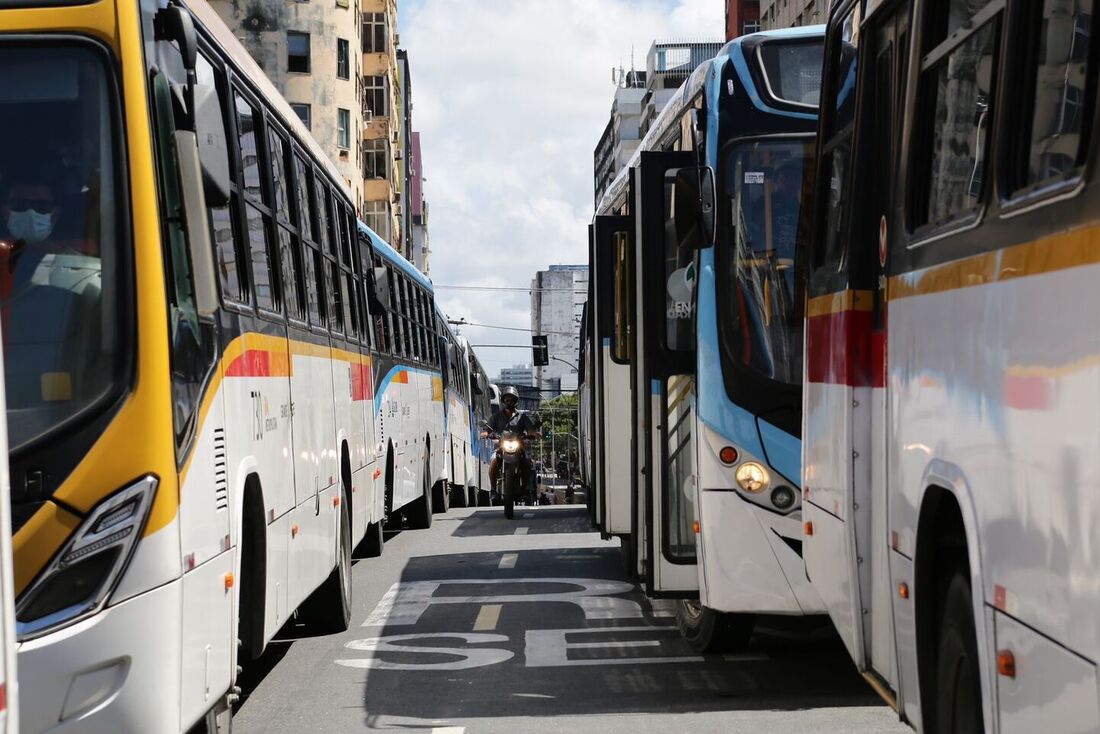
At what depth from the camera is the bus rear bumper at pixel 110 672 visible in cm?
509

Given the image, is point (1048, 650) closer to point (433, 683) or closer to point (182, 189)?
point (182, 189)

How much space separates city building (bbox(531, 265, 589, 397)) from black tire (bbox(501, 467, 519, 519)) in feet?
440

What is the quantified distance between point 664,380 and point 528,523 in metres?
13.4

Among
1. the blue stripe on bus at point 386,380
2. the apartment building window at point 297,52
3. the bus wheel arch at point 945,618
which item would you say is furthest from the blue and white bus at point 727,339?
the apartment building window at point 297,52

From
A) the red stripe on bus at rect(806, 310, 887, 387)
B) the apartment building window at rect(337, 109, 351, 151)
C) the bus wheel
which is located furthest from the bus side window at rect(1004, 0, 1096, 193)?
the apartment building window at rect(337, 109, 351, 151)

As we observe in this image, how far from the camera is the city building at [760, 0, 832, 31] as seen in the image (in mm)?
62344

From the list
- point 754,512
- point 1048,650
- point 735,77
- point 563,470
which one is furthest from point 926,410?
point 563,470

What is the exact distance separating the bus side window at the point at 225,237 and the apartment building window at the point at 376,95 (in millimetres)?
68114

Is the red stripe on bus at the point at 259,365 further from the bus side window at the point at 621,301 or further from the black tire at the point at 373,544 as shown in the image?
the black tire at the point at 373,544

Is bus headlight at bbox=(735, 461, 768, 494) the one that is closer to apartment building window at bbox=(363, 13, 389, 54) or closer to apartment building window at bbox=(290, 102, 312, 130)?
apartment building window at bbox=(290, 102, 312, 130)

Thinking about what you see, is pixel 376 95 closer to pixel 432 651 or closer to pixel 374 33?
pixel 374 33

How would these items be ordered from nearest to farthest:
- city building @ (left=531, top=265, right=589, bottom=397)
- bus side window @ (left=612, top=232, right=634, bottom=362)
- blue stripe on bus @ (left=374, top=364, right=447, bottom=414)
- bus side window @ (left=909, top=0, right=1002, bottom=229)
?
bus side window @ (left=909, top=0, right=1002, bottom=229) → bus side window @ (left=612, top=232, right=634, bottom=362) → blue stripe on bus @ (left=374, top=364, right=447, bottom=414) → city building @ (left=531, top=265, right=589, bottom=397)

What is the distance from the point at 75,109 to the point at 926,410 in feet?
9.95

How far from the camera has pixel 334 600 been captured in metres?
11.9
